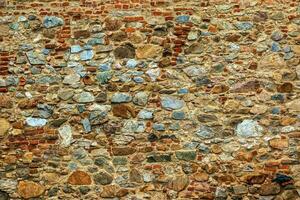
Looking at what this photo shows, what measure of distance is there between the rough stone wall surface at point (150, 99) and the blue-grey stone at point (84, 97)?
0.01 m

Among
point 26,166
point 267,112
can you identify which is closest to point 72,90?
point 26,166

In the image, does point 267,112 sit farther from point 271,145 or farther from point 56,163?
point 56,163

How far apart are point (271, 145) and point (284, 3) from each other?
1855 millimetres

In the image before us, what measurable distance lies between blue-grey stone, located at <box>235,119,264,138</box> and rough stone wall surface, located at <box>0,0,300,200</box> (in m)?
0.01

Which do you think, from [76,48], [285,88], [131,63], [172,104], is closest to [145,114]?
[172,104]

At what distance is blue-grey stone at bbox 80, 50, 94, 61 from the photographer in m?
6.29

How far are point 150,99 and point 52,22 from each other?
163cm

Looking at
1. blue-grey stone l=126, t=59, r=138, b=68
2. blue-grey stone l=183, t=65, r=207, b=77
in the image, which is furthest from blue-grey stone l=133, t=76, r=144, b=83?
blue-grey stone l=183, t=65, r=207, b=77

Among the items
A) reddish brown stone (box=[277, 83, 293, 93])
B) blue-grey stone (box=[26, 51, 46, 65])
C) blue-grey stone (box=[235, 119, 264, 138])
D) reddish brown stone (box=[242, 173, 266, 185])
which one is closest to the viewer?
reddish brown stone (box=[242, 173, 266, 185])

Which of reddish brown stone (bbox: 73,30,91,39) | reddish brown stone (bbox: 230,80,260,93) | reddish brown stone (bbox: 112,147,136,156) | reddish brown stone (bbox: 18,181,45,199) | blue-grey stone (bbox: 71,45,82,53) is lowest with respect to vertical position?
reddish brown stone (bbox: 18,181,45,199)

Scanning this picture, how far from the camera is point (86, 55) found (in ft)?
20.7

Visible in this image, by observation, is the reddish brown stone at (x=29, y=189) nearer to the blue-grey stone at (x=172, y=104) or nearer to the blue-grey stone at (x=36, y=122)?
the blue-grey stone at (x=36, y=122)

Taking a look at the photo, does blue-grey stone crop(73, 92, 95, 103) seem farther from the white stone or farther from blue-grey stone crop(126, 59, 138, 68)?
blue-grey stone crop(126, 59, 138, 68)

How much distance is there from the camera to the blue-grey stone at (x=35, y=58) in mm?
6285
